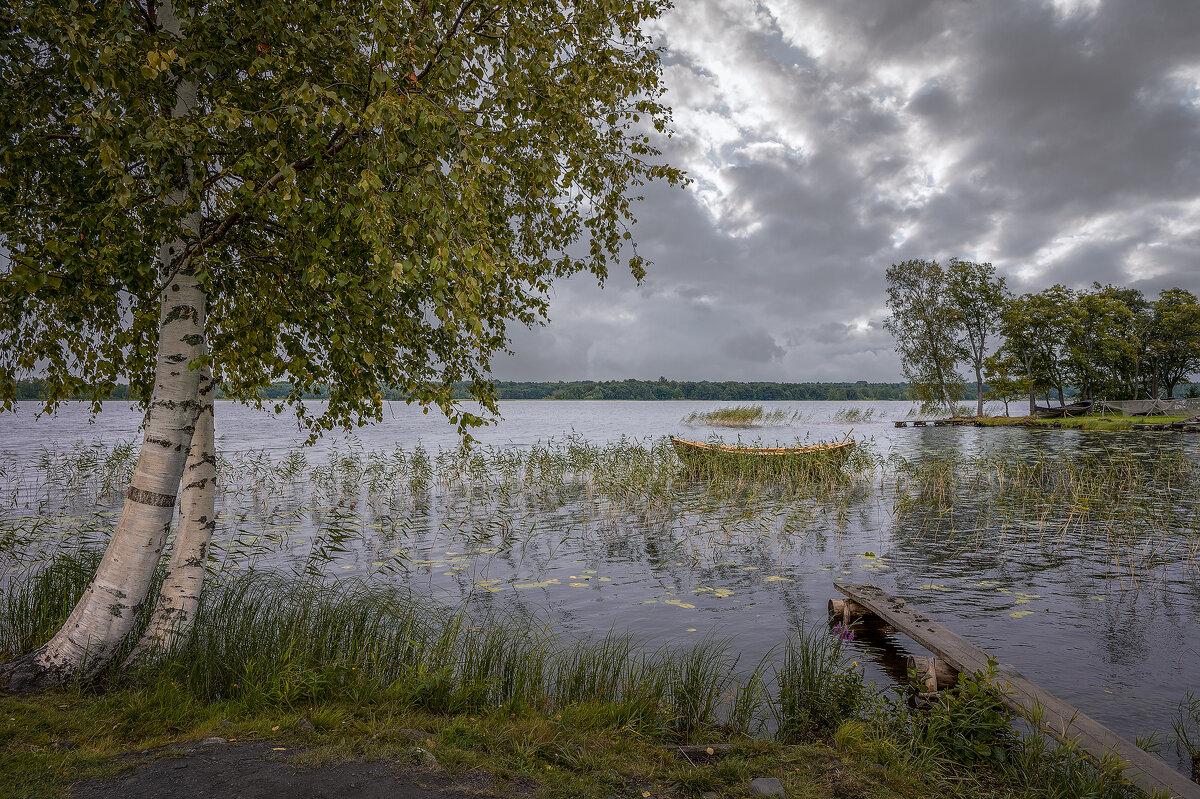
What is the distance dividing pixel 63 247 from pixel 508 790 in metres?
5.30

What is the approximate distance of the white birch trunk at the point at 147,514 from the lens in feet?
18.2

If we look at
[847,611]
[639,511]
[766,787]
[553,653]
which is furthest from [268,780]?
[639,511]

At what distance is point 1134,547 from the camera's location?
13.3 m

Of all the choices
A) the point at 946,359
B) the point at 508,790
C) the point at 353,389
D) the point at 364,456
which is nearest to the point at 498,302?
the point at 353,389

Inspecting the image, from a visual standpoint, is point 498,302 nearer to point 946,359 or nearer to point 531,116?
point 531,116

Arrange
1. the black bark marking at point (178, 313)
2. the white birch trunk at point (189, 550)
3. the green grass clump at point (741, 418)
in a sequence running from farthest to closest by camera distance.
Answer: the green grass clump at point (741, 418)
the white birch trunk at point (189, 550)
the black bark marking at point (178, 313)

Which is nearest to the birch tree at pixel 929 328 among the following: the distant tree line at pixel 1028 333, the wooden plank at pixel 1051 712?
the distant tree line at pixel 1028 333

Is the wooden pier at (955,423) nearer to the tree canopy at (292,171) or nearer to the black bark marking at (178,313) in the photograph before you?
the tree canopy at (292,171)

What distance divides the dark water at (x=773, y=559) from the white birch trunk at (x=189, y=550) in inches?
95.2

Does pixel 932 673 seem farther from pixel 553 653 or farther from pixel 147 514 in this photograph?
pixel 147 514

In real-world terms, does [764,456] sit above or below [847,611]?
above

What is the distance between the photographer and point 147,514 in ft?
18.6

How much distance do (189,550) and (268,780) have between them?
3.00 metres

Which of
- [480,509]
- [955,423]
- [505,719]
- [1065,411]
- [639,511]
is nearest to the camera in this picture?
[505,719]
